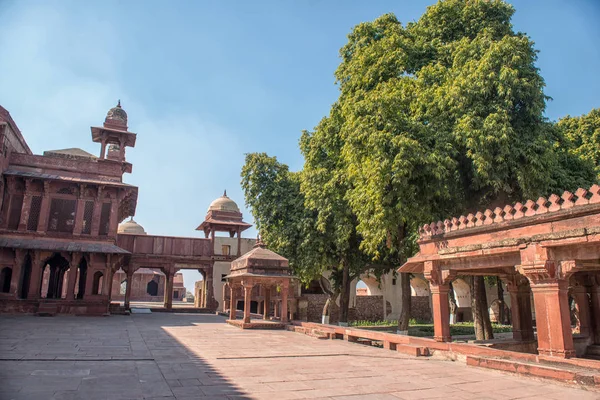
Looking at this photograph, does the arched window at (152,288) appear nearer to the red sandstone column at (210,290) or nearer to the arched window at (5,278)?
the red sandstone column at (210,290)

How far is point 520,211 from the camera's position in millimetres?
9555

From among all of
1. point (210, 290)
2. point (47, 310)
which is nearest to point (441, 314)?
point (47, 310)

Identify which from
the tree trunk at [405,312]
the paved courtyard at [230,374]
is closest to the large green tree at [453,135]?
the tree trunk at [405,312]

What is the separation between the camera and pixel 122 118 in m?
28.7

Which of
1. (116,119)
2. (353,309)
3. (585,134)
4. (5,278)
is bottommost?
(353,309)

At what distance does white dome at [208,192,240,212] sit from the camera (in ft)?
118

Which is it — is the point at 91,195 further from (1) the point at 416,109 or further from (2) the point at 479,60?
(2) the point at 479,60

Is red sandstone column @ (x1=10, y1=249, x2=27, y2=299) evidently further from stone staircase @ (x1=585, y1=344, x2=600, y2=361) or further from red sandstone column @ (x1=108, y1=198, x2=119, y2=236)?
stone staircase @ (x1=585, y1=344, x2=600, y2=361)

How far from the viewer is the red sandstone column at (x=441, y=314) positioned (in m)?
11.2

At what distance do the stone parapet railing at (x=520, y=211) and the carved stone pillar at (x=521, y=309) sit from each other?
3.00 meters

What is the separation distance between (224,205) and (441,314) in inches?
1063

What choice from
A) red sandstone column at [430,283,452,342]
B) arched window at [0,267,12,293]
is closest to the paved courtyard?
red sandstone column at [430,283,452,342]

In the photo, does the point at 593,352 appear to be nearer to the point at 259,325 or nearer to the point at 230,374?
the point at 259,325

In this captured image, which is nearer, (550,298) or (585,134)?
(550,298)
